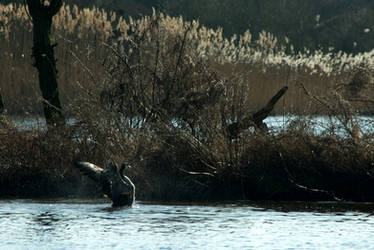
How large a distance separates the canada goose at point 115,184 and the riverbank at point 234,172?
1373mm

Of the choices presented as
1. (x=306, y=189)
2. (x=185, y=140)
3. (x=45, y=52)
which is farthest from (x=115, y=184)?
(x=45, y=52)

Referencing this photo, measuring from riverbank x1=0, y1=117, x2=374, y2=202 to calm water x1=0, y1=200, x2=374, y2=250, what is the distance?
61 centimetres

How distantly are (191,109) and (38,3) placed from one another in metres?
4.59

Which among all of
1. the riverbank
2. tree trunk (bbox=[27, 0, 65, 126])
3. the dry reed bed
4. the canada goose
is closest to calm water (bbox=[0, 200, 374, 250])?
the canada goose

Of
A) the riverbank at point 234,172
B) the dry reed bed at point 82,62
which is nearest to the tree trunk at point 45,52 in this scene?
the riverbank at point 234,172

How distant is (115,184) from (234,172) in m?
2.32

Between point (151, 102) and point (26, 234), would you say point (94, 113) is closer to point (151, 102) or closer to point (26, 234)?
point (151, 102)

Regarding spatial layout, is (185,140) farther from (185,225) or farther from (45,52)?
(45,52)

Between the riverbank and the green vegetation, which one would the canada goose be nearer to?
the riverbank

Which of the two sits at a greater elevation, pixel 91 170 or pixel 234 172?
pixel 234 172

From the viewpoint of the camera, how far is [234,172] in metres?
15.6

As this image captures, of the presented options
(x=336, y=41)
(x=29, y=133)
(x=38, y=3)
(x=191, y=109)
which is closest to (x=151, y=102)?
(x=191, y=109)

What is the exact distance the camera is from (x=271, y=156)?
15.8 meters

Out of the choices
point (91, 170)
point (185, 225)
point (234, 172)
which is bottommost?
point (185, 225)
